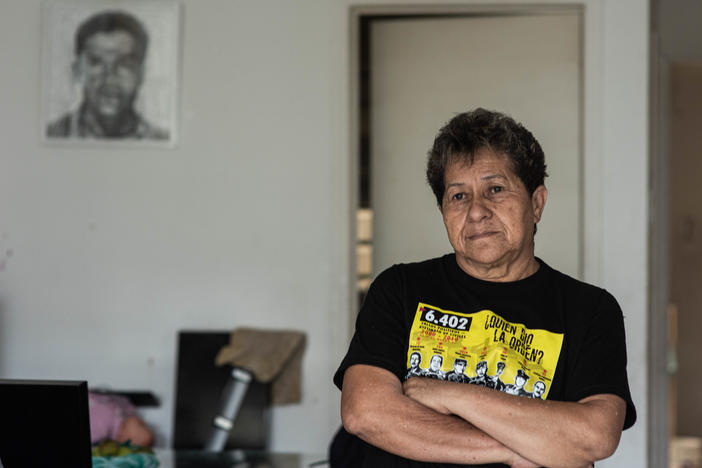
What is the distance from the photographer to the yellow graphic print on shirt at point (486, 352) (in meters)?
1.75

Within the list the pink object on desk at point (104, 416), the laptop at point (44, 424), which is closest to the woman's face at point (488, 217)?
the laptop at point (44, 424)

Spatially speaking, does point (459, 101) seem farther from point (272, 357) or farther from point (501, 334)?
point (501, 334)

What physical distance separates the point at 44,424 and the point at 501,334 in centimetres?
87

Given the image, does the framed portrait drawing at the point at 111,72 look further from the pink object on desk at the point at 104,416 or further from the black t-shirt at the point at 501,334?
the black t-shirt at the point at 501,334

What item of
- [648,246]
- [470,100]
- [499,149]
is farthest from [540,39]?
[499,149]

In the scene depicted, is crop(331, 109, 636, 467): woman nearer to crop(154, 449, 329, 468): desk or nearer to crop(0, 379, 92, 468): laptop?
crop(0, 379, 92, 468): laptop

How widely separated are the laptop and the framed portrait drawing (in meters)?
2.48

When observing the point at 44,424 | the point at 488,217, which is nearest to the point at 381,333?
the point at 488,217

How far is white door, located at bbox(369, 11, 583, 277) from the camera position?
387 cm

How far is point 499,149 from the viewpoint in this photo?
1.88m

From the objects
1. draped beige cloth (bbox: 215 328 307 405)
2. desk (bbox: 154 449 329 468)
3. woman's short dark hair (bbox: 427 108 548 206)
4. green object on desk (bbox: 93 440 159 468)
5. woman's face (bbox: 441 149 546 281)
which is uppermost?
woman's short dark hair (bbox: 427 108 548 206)

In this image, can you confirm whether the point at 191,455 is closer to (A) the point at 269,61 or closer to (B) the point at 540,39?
(A) the point at 269,61

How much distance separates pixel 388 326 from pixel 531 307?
0.29m

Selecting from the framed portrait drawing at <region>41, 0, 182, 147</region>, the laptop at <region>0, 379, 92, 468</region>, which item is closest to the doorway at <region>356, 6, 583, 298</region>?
the framed portrait drawing at <region>41, 0, 182, 147</region>
